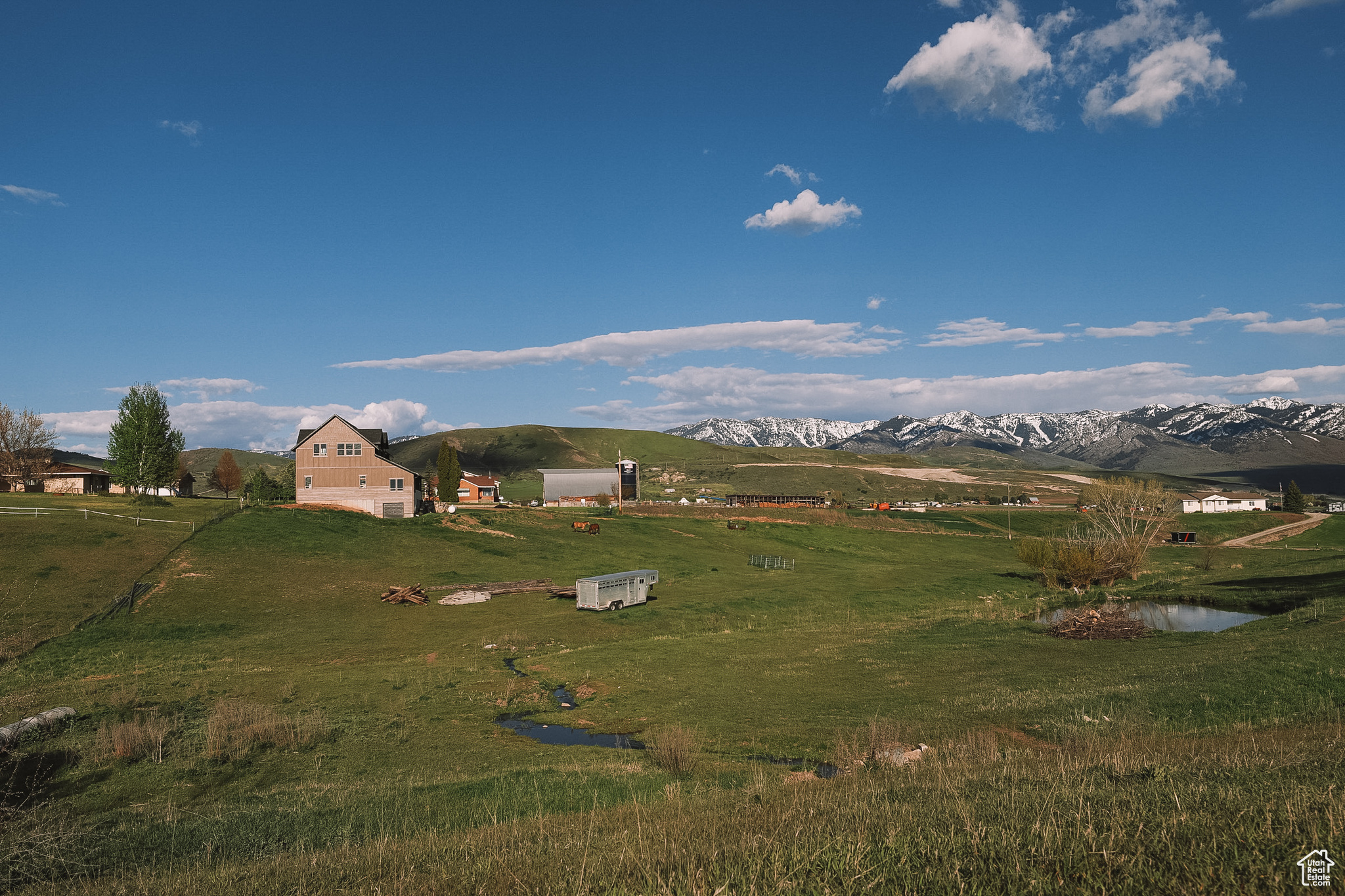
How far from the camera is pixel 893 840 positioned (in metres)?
6.55

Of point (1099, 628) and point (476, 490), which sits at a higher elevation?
point (476, 490)

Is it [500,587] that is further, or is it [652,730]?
[500,587]

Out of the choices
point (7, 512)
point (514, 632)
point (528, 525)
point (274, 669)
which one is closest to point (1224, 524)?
point (528, 525)

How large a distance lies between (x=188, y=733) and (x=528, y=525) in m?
60.8

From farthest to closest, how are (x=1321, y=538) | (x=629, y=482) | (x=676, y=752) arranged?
(x=629, y=482) → (x=1321, y=538) → (x=676, y=752)

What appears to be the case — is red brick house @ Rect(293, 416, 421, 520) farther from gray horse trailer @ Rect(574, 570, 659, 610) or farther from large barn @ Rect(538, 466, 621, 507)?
large barn @ Rect(538, 466, 621, 507)

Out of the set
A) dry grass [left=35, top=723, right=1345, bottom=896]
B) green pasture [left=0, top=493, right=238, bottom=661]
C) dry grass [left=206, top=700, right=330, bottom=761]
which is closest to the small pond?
dry grass [left=35, top=723, right=1345, bottom=896]

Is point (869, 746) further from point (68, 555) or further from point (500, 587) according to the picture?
point (68, 555)

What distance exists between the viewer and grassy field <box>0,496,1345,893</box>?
652 centimetres

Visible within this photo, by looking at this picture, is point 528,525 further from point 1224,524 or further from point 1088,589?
point 1224,524

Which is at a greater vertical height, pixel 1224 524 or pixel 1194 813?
pixel 1194 813
